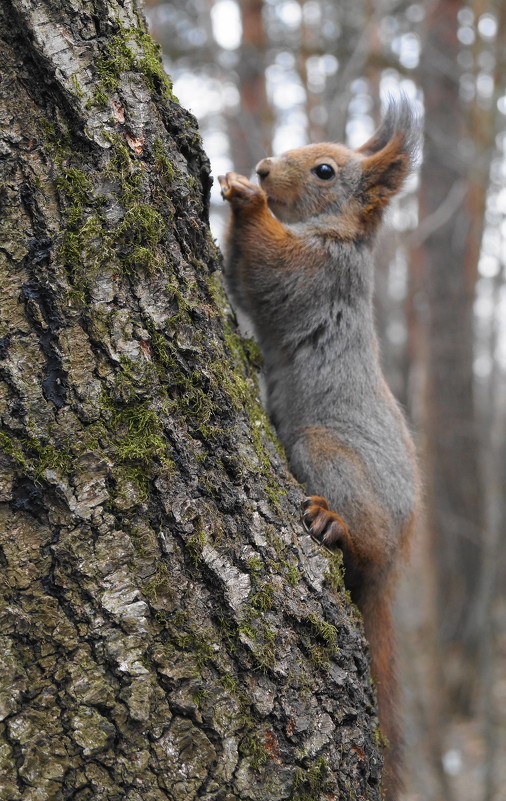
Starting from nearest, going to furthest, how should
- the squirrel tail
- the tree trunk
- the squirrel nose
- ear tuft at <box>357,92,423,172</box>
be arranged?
1. the tree trunk
2. the squirrel tail
3. ear tuft at <box>357,92,423,172</box>
4. the squirrel nose

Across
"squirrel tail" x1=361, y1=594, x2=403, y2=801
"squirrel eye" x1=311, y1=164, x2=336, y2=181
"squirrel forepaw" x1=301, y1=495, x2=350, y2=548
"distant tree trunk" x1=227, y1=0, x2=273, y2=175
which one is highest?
"distant tree trunk" x1=227, y1=0, x2=273, y2=175

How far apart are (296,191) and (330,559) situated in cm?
227

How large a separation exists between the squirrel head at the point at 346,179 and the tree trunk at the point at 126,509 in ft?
5.82

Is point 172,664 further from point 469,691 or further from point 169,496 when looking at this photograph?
point 469,691

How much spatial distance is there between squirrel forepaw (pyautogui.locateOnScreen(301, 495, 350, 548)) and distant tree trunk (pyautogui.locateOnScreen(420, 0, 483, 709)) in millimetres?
6323

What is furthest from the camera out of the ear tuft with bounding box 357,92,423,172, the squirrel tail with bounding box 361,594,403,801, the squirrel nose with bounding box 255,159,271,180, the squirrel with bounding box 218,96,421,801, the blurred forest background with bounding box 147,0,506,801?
the blurred forest background with bounding box 147,0,506,801


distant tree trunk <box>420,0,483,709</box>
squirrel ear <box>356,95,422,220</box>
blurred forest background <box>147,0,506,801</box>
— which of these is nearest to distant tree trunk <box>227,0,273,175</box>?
blurred forest background <box>147,0,506,801</box>

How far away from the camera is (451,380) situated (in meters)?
9.00

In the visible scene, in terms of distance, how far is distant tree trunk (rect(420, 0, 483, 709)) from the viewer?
8.70 m

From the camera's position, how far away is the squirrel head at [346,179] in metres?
3.61

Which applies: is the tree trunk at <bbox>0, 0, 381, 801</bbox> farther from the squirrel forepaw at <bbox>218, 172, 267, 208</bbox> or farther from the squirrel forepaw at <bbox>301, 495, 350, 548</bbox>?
the squirrel forepaw at <bbox>218, 172, 267, 208</bbox>

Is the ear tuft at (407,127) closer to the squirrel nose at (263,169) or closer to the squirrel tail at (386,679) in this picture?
the squirrel nose at (263,169)

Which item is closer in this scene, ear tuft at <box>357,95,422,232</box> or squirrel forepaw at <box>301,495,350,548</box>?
squirrel forepaw at <box>301,495,350,548</box>

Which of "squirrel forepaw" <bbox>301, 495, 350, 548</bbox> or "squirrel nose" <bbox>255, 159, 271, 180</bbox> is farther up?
"squirrel nose" <bbox>255, 159, 271, 180</bbox>
